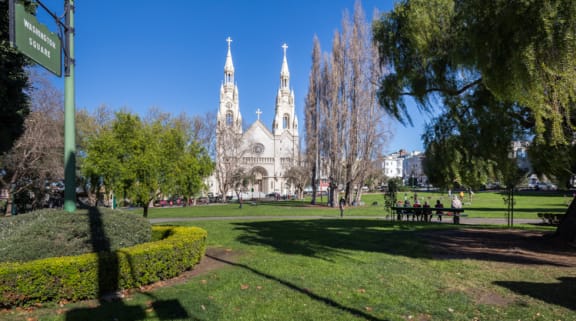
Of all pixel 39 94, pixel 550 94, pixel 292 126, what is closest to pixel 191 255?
pixel 550 94

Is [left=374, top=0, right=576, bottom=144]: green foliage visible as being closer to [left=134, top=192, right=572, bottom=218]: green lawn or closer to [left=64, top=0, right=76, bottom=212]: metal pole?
[left=64, top=0, right=76, bottom=212]: metal pole

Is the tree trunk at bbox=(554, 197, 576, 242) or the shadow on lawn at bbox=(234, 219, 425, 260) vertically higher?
the tree trunk at bbox=(554, 197, 576, 242)

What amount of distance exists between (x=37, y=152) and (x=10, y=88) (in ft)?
43.7

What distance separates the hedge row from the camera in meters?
4.98

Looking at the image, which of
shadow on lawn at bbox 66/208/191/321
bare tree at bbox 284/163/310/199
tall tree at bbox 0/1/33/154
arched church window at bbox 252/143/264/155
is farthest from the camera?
arched church window at bbox 252/143/264/155

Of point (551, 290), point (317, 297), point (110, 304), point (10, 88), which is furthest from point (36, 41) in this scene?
point (10, 88)

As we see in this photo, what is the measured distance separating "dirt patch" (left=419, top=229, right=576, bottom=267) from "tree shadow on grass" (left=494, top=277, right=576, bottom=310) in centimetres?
179

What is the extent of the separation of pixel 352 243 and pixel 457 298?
5399mm

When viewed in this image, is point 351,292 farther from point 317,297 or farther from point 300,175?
point 300,175

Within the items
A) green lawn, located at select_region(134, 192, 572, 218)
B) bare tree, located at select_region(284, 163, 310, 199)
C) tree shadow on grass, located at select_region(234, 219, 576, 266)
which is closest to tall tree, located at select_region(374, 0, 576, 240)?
tree shadow on grass, located at select_region(234, 219, 576, 266)

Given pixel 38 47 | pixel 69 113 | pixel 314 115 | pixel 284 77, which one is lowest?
pixel 69 113

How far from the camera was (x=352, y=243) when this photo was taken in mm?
10797

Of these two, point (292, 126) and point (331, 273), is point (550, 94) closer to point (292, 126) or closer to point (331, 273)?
point (331, 273)

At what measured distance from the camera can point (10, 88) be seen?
11.7 m
